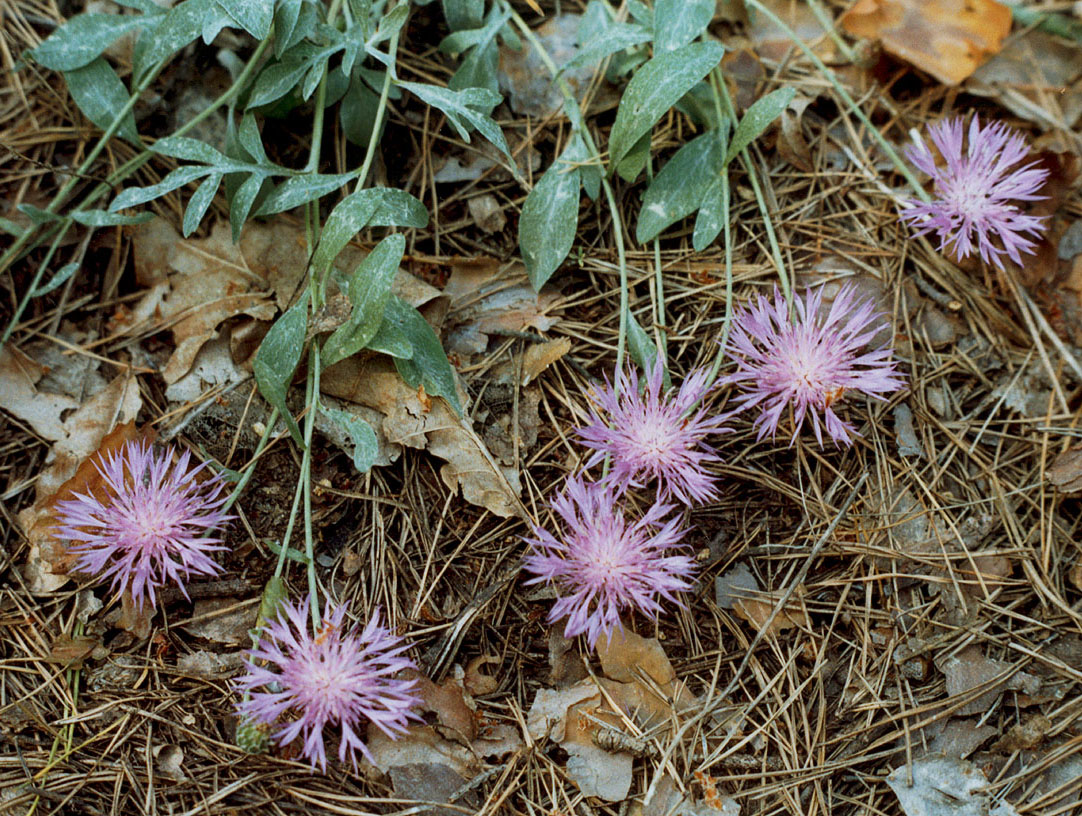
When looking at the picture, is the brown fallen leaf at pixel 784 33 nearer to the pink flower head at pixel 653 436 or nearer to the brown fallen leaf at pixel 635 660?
the pink flower head at pixel 653 436

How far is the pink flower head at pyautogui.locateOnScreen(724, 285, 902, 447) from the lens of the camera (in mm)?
1458

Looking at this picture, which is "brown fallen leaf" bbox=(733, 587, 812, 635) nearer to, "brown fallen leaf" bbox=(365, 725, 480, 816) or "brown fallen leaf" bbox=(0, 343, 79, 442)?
"brown fallen leaf" bbox=(365, 725, 480, 816)

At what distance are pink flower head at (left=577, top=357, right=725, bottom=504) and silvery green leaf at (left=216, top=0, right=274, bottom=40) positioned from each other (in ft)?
2.84

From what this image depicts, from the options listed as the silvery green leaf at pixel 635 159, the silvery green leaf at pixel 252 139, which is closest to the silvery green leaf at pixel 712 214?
the silvery green leaf at pixel 635 159

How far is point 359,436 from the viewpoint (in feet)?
4.76

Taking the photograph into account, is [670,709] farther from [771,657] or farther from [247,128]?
[247,128]

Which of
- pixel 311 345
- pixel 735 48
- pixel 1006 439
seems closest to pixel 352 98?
pixel 311 345

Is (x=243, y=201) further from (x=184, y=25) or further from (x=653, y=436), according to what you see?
(x=653, y=436)

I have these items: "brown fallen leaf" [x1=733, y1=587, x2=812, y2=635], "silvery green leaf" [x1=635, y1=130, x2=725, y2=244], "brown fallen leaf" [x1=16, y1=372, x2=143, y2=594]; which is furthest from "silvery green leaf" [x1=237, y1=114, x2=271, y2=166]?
"brown fallen leaf" [x1=733, y1=587, x2=812, y2=635]

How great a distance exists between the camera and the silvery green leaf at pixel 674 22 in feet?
5.38

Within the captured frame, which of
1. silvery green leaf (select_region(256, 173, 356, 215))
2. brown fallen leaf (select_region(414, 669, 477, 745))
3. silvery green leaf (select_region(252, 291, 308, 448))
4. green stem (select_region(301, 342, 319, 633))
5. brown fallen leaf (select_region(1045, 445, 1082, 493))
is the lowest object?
brown fallen leaf (select_region(414, 669, 477, 745))

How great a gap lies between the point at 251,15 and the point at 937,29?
149 cm

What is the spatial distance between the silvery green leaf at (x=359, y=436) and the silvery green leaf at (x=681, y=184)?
662 millimetres

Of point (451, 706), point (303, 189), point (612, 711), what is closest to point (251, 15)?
point (303, 189)
